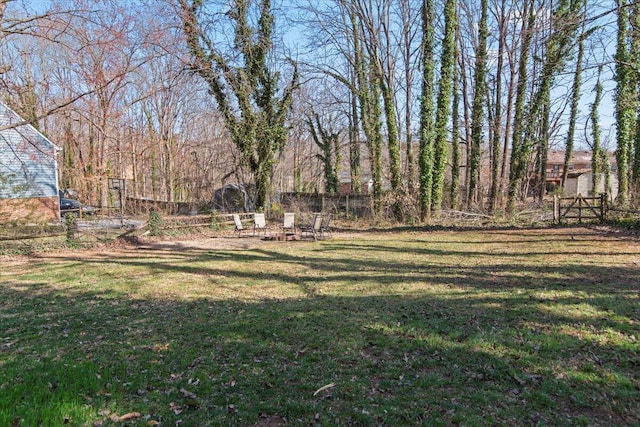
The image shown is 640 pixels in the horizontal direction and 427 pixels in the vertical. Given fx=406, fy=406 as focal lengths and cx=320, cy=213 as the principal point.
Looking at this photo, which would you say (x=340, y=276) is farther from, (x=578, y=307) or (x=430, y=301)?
(x=578, y=307)

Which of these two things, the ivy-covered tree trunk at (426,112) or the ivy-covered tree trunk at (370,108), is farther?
the ivy-covered tree trunk at (370,108)

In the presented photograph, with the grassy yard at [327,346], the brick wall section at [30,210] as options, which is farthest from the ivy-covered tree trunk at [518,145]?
the brick wall section at [30,210]

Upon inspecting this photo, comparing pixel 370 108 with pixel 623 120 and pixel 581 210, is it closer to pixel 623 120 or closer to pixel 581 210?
pixel 581 210

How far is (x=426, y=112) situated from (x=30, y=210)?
20.1 meters

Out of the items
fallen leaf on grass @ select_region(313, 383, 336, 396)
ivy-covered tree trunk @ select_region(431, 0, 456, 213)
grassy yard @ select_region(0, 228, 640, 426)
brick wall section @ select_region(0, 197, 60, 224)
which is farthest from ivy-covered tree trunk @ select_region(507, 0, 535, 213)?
brick wall section @ select_region(0, 197, 60, 224)

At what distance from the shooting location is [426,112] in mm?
20391

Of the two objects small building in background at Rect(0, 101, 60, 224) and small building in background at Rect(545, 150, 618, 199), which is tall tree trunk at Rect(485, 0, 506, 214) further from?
small building in background at Rect(545, 150, 618, 199)

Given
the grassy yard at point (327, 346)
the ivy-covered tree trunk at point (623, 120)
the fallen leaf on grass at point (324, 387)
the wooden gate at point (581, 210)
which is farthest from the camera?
the ivy-covered tree trunk at point (623, 120)

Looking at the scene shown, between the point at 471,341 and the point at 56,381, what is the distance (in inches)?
168

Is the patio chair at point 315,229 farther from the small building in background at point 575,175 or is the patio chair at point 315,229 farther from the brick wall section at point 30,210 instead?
the small building in background at point 575,175

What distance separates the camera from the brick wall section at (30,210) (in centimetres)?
1875

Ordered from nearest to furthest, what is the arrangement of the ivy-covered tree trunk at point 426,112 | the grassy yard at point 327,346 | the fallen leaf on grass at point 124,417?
the fallen leaf on grass at point 124,417
the grassy yard at point 327,346
the ivy-covered tree trunk at point 426,112

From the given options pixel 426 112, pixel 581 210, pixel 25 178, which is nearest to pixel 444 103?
pixel 426 112

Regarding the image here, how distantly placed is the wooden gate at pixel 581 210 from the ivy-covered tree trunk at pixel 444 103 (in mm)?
5300
